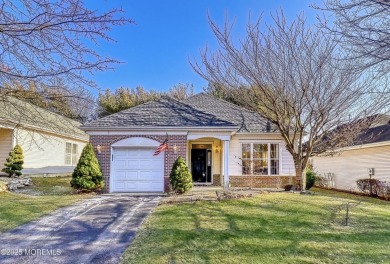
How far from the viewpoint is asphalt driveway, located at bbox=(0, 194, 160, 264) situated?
537 centimetres

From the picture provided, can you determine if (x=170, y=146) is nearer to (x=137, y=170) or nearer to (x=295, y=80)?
(x=137, y=170)

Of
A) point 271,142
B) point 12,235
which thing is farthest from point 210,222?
point 271,142

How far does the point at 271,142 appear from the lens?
15.4 m

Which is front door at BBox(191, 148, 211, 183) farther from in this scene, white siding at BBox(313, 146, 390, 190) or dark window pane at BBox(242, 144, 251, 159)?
white siding at BBox(313, 146, 390, 190)

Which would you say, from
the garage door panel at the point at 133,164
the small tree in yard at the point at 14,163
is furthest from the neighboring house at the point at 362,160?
the small tree in yard at the point at 14,163

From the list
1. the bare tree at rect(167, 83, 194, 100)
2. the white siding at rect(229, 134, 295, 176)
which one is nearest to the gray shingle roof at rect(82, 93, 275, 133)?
the white siding at rect(229, 134, 295, 176)

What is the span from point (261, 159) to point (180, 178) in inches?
217

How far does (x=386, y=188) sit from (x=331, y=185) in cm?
622

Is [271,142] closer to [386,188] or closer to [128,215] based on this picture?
[386,188]

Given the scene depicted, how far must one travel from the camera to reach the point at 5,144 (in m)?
16.0

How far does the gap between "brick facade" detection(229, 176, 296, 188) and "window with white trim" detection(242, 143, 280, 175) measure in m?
0.27

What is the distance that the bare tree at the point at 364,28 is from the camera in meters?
5.82

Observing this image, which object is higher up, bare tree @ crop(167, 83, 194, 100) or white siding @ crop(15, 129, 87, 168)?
bare tree @ crop(167, 83, 194, 100)

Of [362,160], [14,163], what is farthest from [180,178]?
[362,160]
